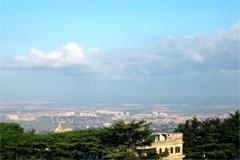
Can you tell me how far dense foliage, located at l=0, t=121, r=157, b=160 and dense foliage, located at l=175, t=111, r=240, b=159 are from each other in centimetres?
870

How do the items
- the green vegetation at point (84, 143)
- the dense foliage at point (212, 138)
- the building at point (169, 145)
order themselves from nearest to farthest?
the green vegetation at point (84, 143)
the building at point (169, 145)
the dense foliage at point (212, 138)

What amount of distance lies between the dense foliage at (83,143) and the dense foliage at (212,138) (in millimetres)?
8703

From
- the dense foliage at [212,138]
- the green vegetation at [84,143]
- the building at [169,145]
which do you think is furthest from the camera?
the dense foliage at [212,138]

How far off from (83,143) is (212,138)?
11.9 metres

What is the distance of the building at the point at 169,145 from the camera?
3312 centimetres

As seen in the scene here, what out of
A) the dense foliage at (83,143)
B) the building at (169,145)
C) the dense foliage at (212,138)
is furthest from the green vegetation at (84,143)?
the dense foliage at (212,138)

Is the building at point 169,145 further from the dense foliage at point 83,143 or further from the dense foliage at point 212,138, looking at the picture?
the dense foliage at point 83,143

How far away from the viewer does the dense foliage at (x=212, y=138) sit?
37312 mm

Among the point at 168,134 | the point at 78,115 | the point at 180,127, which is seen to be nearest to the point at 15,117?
the point at 78,115

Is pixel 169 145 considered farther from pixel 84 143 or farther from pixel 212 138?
pixel 84 143

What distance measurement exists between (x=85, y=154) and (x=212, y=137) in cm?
1166

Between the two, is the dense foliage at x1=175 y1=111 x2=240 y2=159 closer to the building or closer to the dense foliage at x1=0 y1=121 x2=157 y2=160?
the building

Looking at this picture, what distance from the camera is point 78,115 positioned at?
264 feet

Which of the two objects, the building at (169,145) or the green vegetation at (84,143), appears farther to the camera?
the building at (169,145)
